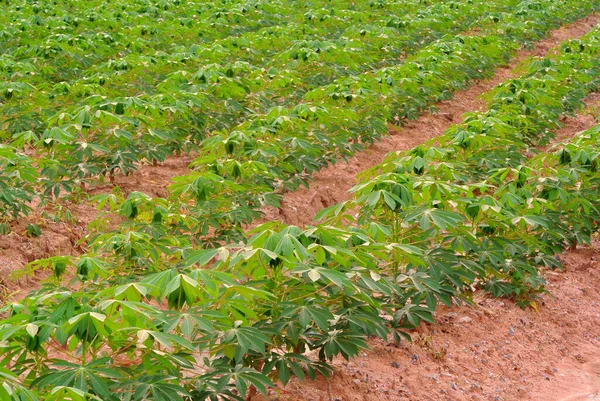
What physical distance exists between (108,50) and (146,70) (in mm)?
1077

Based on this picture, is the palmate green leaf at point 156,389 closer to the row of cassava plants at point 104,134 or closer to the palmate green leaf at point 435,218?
the palmate green leaf at point 435,218

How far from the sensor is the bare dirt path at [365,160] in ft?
20.1

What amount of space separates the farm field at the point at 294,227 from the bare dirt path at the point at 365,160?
0.08 feet

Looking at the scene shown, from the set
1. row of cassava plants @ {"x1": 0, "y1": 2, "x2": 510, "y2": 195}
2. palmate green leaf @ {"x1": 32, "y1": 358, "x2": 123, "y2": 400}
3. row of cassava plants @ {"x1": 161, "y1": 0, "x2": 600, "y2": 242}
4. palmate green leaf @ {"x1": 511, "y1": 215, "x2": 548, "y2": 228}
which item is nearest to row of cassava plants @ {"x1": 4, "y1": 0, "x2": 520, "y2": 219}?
row of cassava plants @ {"x1": 0, "y1": 2, "x2": 510, "y2": 195}

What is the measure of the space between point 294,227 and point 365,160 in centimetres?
454

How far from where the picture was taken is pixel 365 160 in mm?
7316

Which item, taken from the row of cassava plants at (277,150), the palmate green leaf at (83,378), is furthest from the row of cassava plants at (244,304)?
the row of cassava plants at (277,150)

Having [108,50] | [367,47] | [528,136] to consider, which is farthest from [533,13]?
[108,50]

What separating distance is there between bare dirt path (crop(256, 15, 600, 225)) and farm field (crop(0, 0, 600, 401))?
0.02 meters

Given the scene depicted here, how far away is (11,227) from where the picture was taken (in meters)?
5.30

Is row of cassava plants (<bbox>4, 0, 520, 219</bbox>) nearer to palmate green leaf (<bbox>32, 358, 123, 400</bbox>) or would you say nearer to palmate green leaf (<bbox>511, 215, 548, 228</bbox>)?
palmate green leaf (<bbox>511, 215, 548, 228</bbox>)

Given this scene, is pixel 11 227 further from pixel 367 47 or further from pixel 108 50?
pixel 367 47

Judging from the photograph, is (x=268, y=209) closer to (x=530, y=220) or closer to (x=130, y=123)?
(x=130, y=123)

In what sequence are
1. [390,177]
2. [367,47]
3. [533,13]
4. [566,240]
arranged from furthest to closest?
[533,13] < [367,47] < [566,240] < [390,177]
